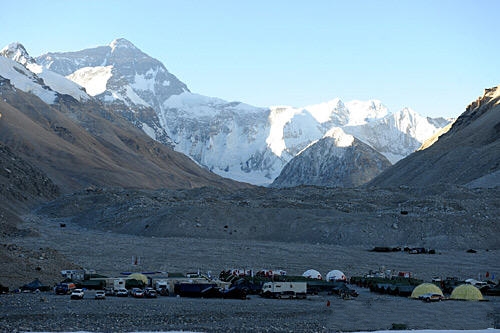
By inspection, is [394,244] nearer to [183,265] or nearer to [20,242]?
[183,265]

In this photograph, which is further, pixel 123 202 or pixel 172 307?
pixel 123 202

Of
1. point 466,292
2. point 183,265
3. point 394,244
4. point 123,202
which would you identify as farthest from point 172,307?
point 123,202

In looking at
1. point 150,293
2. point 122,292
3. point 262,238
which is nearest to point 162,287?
point 150,293

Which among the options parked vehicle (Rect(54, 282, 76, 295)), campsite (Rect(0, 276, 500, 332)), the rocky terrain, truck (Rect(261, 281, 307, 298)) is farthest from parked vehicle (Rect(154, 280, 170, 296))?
truck (Rect(261, 281, 307, 298))

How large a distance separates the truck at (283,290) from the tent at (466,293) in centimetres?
877

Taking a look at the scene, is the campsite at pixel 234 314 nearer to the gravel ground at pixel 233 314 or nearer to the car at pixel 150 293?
the gravel ground at pixel 233 314

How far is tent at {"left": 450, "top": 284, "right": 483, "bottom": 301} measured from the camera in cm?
4234

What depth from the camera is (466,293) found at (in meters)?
42.5

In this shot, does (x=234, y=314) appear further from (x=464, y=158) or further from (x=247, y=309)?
(x=464, y=158)

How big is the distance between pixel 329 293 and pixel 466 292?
7.88 metres

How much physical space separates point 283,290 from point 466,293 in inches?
416

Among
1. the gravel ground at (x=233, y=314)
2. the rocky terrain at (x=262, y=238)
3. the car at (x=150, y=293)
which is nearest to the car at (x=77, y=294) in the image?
the gravel ground at (x=233, y=314)

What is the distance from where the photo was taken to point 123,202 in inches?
4304

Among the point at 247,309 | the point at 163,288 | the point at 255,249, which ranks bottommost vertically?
the point at 247,309
